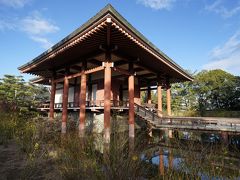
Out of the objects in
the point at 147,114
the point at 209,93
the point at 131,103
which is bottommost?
the point at 147,114

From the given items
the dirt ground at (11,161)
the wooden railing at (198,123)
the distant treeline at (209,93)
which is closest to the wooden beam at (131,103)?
the wooden railing at (198,123)

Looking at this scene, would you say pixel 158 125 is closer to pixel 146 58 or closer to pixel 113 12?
pixel 146 58

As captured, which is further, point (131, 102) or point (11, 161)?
point (131, 102)

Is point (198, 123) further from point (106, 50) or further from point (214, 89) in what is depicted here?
point (214, 89)

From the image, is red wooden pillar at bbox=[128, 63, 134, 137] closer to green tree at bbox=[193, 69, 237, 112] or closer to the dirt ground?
the dirt ground

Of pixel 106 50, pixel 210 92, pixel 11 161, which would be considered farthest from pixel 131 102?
pixel 210 92

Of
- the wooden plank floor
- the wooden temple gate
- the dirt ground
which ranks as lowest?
the dirt ground

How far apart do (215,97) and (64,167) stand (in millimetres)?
40952

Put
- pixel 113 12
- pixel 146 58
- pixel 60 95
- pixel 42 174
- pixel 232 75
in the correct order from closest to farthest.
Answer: pixel 42 174 → pixel 113 12 → pixel 146 58 → pixel 60 95 → pixel 232 75

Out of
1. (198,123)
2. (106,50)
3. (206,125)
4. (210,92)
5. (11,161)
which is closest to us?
(11,161)

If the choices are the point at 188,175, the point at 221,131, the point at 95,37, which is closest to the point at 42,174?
the point at 188,175

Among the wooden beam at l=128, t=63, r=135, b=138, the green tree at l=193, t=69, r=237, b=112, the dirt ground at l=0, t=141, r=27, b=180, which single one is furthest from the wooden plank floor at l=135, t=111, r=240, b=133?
→ the green tree at l=193, t=69, r=237, b=112

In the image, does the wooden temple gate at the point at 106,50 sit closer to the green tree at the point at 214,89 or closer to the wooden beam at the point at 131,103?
the wooden beam at the point at 131,103

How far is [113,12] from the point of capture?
634 cm
